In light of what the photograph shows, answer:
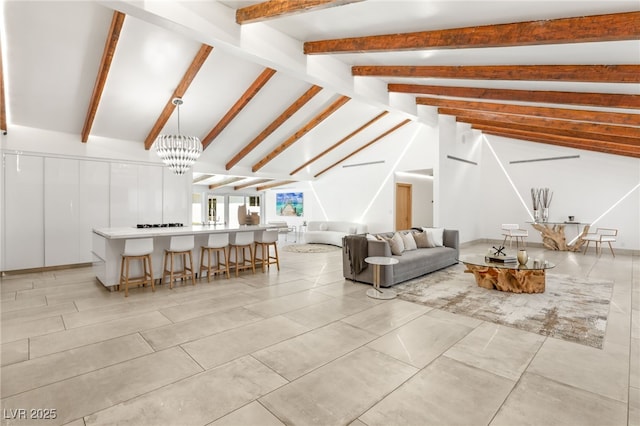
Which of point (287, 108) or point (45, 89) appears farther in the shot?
point (287, 108)

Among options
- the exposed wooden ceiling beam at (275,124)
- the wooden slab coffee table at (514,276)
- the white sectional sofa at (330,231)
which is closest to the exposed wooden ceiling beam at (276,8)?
the exposed wooden ceiling beam at (275,124)

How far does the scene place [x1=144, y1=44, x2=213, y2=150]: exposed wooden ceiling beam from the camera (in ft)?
15.7

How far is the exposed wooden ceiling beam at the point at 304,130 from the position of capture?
755cm

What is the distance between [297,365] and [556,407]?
6.20ft

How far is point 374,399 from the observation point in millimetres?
2193

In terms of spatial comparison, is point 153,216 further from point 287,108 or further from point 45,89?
point 287,108

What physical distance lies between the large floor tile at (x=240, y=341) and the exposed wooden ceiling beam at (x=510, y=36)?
3.70 m

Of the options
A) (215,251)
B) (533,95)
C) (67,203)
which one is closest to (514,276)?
(533,95)

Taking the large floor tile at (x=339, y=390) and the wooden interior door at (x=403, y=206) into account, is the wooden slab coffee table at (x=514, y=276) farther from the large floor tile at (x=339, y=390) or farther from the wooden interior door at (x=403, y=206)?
the wooden interior door at (x=403, y=206)

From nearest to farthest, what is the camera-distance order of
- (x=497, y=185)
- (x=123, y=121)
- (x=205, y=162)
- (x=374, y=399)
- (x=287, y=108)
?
(x=374, y=399) < (x=123, y=121) < (x=287, y=108) < (x=205, y=162) < (x=497, y=185)

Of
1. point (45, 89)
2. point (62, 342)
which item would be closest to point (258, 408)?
point (62, 342)

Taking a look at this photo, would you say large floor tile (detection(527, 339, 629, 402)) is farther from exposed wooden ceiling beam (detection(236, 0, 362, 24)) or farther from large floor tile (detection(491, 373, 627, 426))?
exposed wooden ceiling beam (detection(236, 0, 362, 24))

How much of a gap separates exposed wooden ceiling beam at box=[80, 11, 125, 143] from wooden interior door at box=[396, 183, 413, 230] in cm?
825

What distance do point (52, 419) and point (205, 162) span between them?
781 centimetres
